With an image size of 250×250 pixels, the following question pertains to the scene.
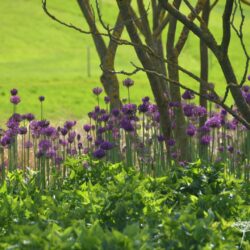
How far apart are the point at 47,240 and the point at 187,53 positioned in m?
47.1

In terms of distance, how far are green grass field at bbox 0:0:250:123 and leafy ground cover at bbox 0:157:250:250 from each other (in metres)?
15.6

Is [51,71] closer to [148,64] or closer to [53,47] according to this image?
[53,47]

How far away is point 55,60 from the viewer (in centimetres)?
4406

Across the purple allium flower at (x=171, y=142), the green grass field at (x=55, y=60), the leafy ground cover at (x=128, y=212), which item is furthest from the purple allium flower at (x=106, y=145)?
the green grass field at (x=55, y=60)

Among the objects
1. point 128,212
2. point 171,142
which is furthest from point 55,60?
point 128,212

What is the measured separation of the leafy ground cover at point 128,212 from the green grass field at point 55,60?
15615mm

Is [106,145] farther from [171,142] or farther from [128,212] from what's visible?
[128,212]

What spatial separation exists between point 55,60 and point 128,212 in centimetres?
3906

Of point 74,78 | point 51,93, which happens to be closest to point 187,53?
point 74,78

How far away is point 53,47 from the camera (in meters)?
48.3

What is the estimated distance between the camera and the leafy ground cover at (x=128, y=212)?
14.5 feet

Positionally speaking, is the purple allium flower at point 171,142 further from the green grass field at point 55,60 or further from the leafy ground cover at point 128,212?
the green grass field at point 55,60

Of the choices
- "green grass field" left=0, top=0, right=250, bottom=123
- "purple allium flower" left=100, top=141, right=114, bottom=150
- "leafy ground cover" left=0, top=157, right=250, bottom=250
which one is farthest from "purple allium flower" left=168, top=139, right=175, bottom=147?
"green grass field" left=0, top=0, right=250, bottom=123

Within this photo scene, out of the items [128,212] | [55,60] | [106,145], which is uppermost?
[55,60]
